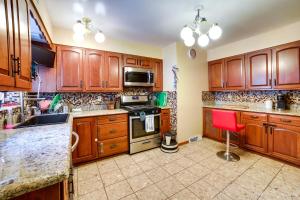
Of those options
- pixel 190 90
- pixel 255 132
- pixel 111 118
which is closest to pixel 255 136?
pixel 255 132

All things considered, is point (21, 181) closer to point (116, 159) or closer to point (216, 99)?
point (116, 159)

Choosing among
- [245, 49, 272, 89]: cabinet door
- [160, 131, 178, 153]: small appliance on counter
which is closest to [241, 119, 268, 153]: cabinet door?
[245, 49, 272, 89]: cabinet door

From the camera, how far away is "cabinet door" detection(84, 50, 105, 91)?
8.68ft

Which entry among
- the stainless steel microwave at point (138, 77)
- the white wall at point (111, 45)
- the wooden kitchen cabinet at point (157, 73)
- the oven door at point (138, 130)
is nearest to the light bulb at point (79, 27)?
the white wall at point (111, 45)

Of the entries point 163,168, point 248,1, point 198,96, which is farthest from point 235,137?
point 248,1

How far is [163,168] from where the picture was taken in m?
2.27

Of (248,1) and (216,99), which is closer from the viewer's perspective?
(248,1)

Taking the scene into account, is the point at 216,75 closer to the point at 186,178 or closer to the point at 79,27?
the point at 186,178

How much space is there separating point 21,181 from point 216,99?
4.15 m

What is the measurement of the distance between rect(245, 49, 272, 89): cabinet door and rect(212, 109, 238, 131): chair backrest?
1.03 meters

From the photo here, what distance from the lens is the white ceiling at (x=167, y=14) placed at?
1.82 m

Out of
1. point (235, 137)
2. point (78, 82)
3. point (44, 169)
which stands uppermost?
point (78, 82)

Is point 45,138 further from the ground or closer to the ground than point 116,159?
further from the ground

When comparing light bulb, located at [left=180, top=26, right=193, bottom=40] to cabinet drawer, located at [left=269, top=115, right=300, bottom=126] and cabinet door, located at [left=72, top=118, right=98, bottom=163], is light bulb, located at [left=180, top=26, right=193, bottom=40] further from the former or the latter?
cabinet drawer, located at [left=269, top=115, right=300, bottom=126]
